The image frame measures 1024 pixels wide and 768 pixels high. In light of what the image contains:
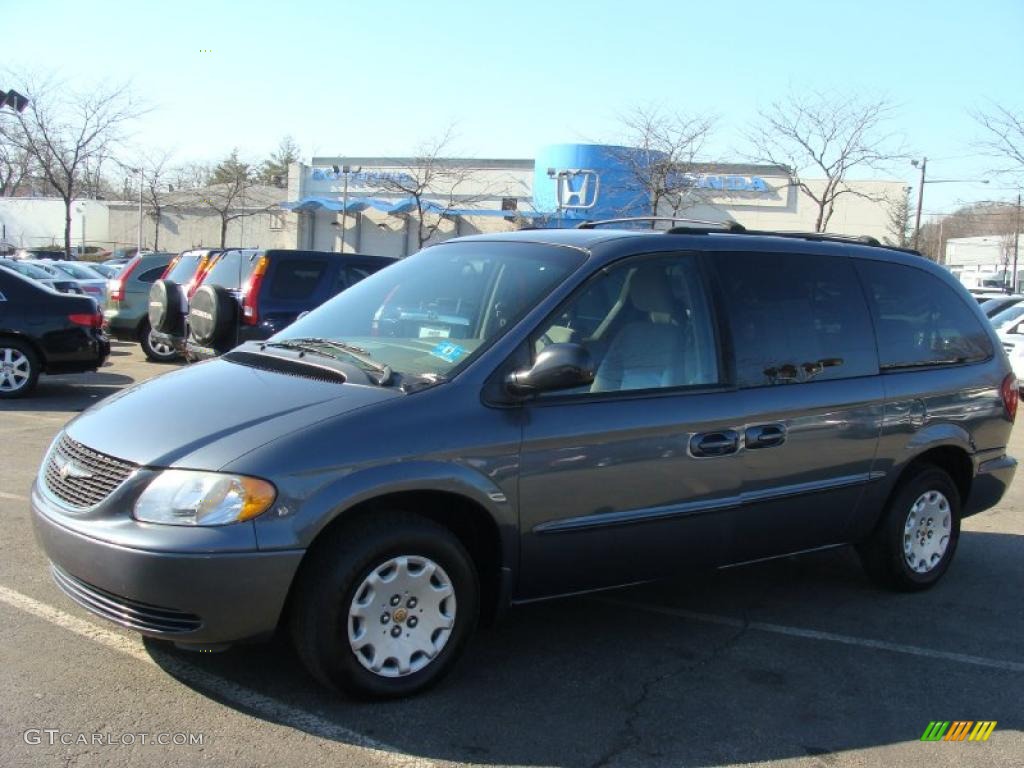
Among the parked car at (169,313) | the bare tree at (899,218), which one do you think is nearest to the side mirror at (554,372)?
the parked car at (169,313)

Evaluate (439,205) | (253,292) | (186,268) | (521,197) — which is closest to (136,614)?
(253,292)

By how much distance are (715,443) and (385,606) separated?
1623mm

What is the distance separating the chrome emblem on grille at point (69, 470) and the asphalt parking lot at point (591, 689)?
0.92 ft

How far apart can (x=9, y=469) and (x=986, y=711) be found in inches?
255

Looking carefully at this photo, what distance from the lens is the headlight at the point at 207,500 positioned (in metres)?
3.19

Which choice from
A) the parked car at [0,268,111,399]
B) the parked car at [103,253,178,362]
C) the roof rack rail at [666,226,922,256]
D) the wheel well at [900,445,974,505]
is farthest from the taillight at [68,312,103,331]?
the wheel well at [900,445,974,505]

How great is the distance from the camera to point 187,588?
3148 mm

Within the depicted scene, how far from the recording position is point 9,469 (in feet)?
22.9

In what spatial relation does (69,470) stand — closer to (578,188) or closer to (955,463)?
(955,463)

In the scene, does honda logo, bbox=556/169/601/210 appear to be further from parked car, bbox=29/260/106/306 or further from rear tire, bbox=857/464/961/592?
rear tire, bbox=857/464/961/592

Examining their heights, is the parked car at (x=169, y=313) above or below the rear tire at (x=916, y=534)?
above

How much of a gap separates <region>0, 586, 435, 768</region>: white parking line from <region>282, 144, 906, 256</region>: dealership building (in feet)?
106

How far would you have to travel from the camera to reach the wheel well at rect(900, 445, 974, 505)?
528cm

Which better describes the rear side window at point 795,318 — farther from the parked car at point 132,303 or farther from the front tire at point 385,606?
the parked car at point 132,303
